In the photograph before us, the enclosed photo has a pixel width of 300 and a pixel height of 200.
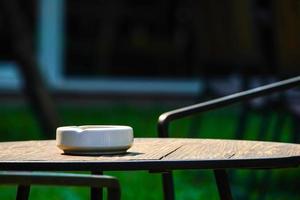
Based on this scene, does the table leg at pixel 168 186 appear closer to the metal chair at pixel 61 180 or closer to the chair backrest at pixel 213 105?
the chair backrest at pixel 213 105

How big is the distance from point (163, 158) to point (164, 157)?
0.8 inches

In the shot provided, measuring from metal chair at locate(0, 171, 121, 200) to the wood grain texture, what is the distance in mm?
122

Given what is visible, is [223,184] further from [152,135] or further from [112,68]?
[112,68]

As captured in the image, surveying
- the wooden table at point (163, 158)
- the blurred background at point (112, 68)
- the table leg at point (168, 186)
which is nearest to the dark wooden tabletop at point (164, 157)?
the wooden table at point (163, 158)

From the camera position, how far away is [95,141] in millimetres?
2092

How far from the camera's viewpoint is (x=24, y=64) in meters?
6.83

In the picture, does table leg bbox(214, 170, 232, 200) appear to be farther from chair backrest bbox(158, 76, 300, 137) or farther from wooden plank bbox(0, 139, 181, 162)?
chair backrest bbox(158, 76, 300, 137)

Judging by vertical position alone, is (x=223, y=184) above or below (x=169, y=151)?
below

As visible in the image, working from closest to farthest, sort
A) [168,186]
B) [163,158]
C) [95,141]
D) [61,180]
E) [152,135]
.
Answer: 1. [61,180]
2. [163,158]
3. [95,141]
4. [168,186]
5. [152,135]

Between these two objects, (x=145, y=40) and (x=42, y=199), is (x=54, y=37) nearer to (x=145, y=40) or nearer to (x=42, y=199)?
(x=145, y=40)

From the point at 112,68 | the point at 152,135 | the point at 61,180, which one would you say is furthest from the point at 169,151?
the point at 112,68

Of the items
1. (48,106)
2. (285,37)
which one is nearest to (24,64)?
(48,106)

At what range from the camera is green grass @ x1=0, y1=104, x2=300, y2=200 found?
195 inches

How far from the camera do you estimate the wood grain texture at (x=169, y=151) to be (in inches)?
78.1
